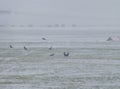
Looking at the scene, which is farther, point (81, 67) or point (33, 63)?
point (33, 63)

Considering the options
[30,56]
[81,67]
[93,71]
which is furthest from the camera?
[30,56]

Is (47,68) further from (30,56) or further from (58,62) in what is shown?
(30,56)

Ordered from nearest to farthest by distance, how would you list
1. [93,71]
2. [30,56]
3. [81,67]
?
[93,71], [81,67], [30,56]

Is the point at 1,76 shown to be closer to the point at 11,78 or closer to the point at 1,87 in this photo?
the point at 11,78

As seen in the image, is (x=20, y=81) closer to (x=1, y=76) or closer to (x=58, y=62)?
(x=1, y=76)

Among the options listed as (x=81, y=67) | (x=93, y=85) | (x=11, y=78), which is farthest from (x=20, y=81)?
(x=81, y=67)

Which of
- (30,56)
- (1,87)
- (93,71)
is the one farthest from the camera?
(30,56)

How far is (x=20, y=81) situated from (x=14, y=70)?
11.3 ft

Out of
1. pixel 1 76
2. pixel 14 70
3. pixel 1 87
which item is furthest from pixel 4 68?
pixel 1 87

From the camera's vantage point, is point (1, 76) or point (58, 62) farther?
point (58, 62)

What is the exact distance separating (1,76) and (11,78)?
89cm

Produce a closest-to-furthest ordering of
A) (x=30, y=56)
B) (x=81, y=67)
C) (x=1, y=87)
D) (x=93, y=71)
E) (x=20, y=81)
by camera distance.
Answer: (x=1, y=87) < (x=20, y=81) < (x=93, y=71) < (x=81, y=67) < (x=30, y=56)

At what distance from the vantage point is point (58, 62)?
2512cm

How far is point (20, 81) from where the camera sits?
61.6 ft
